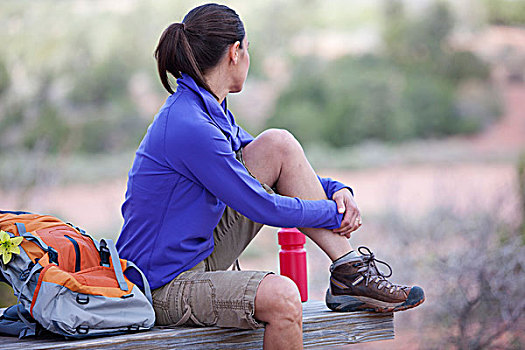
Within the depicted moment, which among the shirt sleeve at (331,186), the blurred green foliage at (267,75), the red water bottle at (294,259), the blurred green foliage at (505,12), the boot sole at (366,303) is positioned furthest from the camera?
the blurred green foliage at (505,12)

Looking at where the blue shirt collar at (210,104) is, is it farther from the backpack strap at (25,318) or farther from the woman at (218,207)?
the backpack strap at (25,318)

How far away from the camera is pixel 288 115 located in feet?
39.5

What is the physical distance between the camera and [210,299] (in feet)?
6.31

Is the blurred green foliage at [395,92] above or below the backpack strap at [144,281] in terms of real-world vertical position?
above

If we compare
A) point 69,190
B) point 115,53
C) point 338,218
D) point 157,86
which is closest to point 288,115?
point 157,86

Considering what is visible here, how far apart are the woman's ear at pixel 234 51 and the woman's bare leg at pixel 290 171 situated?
0.26 metres

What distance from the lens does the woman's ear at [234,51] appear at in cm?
207

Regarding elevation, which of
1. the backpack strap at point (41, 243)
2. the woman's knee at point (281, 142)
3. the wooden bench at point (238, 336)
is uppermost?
the woman's knee at point (281, 142)

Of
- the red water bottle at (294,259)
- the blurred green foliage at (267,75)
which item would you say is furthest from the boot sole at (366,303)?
the blurred green foliage at (267,75)

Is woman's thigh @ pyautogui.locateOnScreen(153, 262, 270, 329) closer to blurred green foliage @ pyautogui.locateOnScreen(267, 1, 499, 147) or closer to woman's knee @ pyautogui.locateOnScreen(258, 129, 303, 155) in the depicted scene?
woman's knee @ pyautogui.locateOnScreen(258, 129, 303, 155)

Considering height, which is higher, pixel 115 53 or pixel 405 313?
pixel 115 53

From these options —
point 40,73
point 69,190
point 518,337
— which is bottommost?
point 518,337

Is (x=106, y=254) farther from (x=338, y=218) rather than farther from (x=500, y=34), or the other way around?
(x=500, y=34)

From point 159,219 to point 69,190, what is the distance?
353 inches
